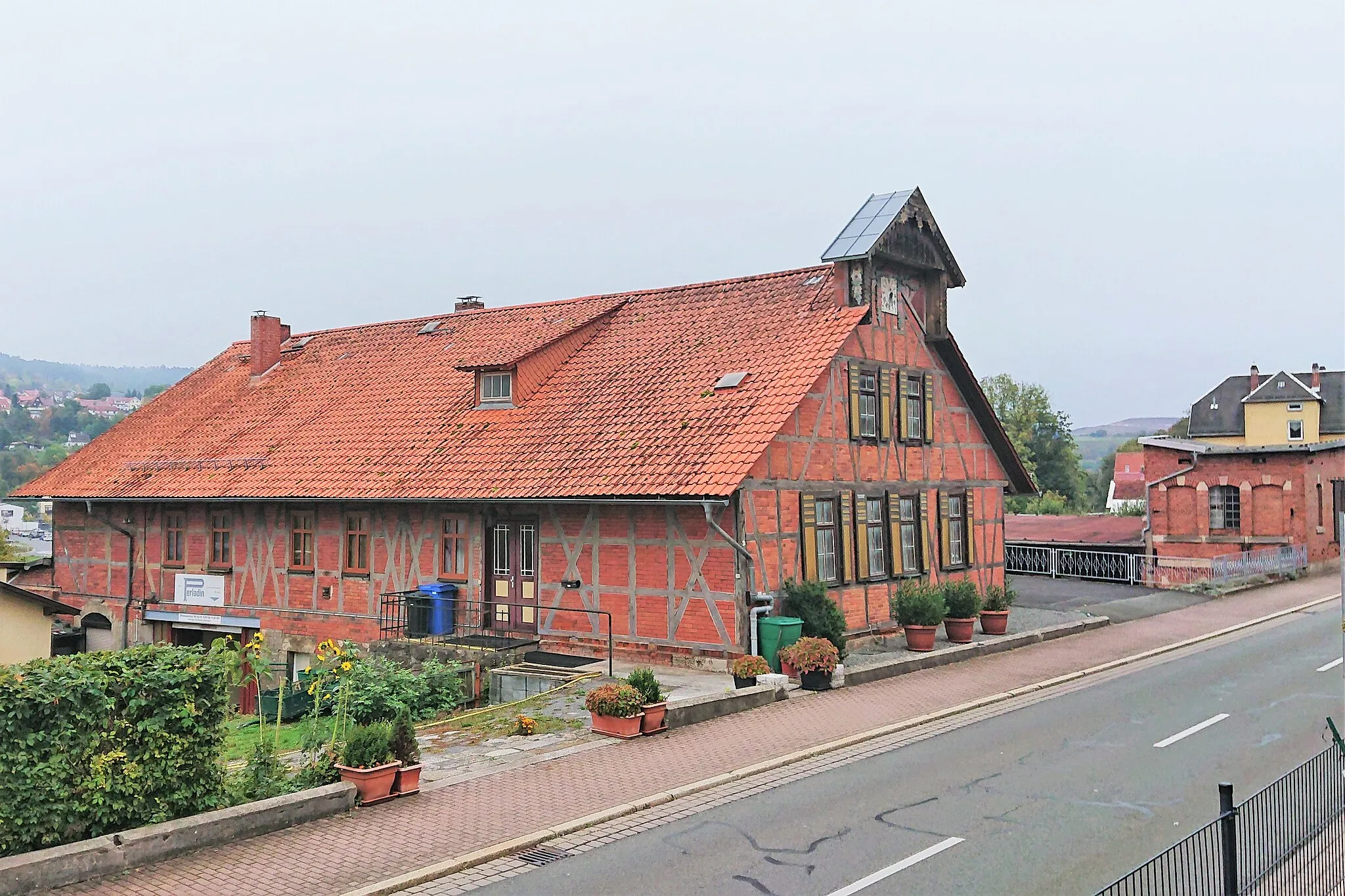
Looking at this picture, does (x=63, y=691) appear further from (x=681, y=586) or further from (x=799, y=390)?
(x=799, y=390)

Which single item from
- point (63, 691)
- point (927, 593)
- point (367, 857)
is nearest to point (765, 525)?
point (927, 593)

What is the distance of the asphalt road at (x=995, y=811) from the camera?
9.12m

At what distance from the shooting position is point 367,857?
9.62 metres

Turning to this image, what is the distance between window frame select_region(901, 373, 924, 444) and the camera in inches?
949

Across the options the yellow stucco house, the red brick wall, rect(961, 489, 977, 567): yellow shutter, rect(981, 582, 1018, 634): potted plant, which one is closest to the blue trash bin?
the yellow stucco house

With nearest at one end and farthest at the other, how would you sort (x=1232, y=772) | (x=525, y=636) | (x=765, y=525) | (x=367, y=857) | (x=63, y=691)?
(x=63, y=691) → (x=367, y=857) → (x=1232, y=772) → (x=765, y=525) → (x=525, y=636)

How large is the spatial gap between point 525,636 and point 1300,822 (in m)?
14.6

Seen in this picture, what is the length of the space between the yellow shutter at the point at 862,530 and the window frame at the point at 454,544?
7.94 meters

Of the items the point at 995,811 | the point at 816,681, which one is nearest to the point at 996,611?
the point at 816,681

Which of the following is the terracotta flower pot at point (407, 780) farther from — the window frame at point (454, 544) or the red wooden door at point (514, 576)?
the window frame at point (454, 544)

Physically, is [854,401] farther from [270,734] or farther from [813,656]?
[270,734]

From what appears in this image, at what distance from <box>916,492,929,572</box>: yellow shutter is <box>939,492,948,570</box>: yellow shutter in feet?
2.10

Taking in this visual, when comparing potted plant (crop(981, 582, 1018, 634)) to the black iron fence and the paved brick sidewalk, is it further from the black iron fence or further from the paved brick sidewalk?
the black iron fence

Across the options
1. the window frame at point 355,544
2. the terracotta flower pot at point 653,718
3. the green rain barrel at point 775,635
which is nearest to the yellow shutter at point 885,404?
the green rain barrel at point 775,635
